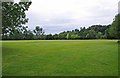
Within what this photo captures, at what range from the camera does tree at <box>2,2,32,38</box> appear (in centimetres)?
2166

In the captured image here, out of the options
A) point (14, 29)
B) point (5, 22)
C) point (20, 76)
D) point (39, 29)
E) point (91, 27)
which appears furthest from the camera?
point (39, 29)

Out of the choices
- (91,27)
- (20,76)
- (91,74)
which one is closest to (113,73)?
(91,74)

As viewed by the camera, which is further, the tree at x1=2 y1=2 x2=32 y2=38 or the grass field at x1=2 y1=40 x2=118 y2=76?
the tree at x1=2 y1=2 x2=32 y2=38

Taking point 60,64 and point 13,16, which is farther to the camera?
point 13,16

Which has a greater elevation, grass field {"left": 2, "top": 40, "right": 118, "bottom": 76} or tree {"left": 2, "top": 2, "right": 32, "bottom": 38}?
tree {"left": 2, "top": 2, "right": 32, "bottom": 38}

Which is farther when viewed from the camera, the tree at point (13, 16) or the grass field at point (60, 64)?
the tree at point (13, 16)

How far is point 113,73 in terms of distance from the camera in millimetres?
9031

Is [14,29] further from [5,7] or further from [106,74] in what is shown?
[106,74]

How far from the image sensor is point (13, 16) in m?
23.0

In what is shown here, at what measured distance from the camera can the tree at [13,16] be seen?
21.7m

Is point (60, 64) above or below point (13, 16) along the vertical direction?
below

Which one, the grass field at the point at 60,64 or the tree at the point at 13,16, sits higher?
the tree at the point at 13,16

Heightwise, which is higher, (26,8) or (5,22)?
(26,8)

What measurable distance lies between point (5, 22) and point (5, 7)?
5.12 feet
